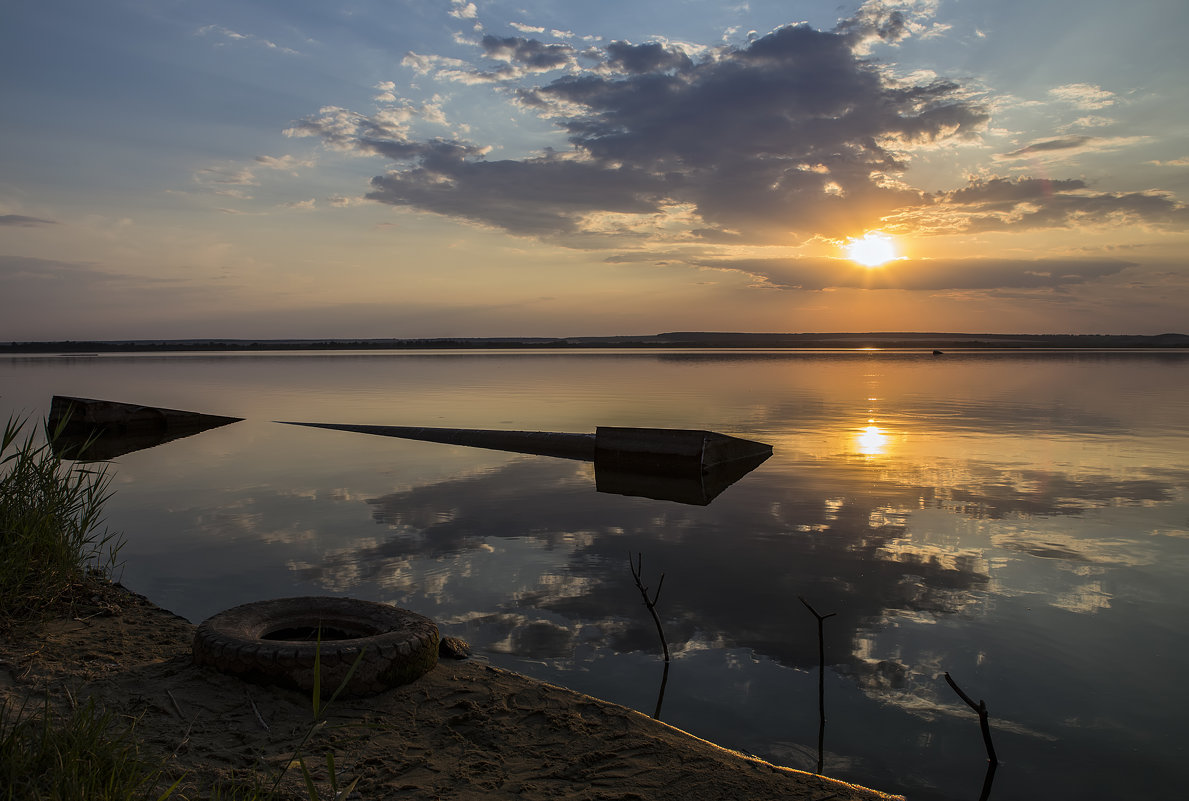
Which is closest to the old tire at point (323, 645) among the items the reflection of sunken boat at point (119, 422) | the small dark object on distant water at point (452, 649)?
the small dark object on distant water at point (452, 649)

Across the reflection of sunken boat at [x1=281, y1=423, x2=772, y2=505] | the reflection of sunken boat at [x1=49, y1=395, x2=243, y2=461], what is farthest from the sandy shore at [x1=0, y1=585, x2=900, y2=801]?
the reflection of sunken boat at [x1=49, y1=395, x2=243, y2=461]

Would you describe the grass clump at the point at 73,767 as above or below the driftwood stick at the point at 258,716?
above

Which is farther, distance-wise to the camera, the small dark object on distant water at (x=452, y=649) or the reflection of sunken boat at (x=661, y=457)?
the reflection of sunken boat at (x=661, y=457)

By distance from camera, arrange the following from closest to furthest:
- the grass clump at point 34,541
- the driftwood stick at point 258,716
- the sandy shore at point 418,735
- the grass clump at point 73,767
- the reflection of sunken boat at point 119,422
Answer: the grass clump at point 73,767
the sandy shore at point 418,735
the driftwood stick at point 258,716
the grass clump at point 34,541
the reflection of sunken boat at point 119,422

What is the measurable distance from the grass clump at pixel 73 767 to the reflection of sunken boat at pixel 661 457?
9924 millimetres

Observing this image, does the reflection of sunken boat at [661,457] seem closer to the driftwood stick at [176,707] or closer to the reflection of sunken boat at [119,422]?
the driftwood stick at [176,707]

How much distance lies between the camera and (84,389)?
3516 cm

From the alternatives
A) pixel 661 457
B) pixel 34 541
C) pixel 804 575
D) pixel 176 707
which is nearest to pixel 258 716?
pixel 176 707

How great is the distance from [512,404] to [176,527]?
740 inches

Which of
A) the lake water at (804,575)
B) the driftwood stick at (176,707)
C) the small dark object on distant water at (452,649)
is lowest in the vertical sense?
the lake water at (804,575)

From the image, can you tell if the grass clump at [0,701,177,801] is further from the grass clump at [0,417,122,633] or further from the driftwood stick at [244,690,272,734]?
the grass clump at [0,417,122,633]

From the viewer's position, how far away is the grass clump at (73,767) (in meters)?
2.94

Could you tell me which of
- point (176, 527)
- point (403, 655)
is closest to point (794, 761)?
point (403, 655)

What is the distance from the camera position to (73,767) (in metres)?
2.98
